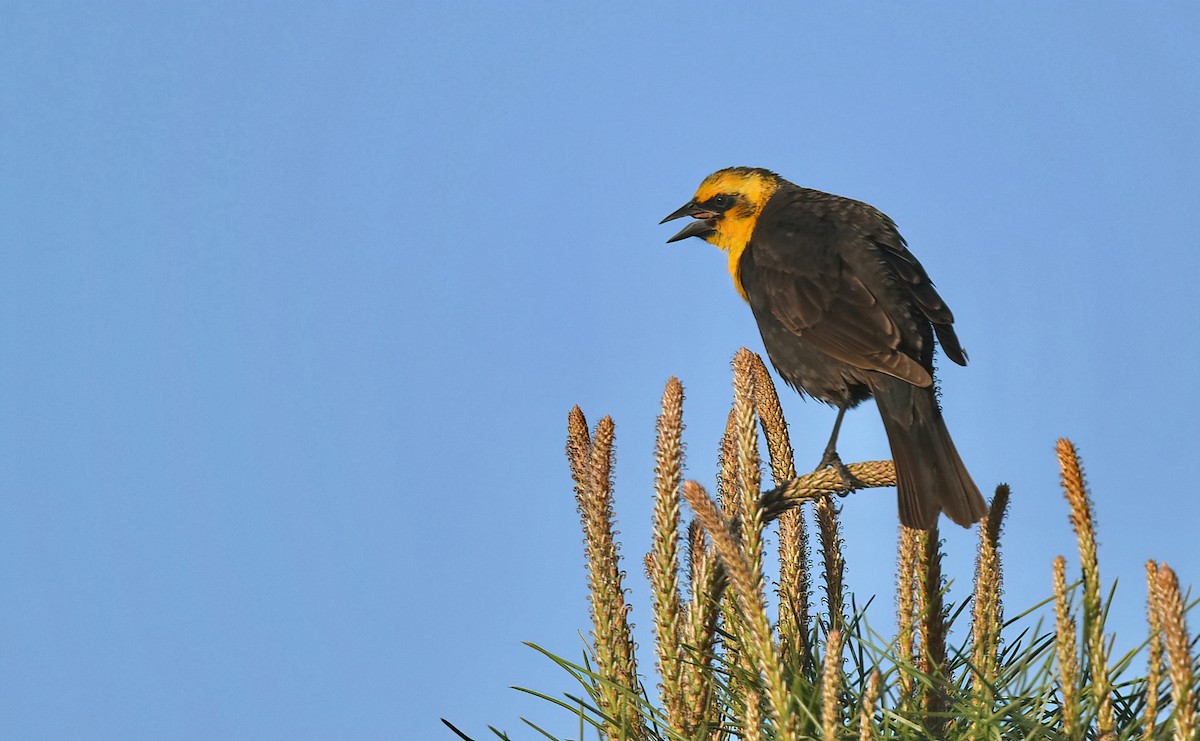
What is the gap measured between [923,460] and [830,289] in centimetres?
139

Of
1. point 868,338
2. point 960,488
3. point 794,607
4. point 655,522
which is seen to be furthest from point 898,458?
point 655,522

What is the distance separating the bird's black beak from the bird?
0.28 m

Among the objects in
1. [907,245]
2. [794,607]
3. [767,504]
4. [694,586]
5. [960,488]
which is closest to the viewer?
[694,586]

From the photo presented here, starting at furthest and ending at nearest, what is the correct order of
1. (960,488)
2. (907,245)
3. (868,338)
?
(907,245)
(868,338)
(960,488)

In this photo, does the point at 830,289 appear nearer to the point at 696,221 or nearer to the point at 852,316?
the point at 852,316

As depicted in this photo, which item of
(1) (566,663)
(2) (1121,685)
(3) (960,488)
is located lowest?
(2) (1121,685)

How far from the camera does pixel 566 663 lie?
9.05 ft

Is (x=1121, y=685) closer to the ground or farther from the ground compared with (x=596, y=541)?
Result: closer to the ground

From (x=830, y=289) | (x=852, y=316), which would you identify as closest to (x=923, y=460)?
(x=852, y=316)

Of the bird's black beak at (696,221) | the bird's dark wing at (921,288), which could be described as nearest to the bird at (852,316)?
the bird's dark wing at (921,288)

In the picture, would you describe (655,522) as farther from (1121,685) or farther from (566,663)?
(1121,685)

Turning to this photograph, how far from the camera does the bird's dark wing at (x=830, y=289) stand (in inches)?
200

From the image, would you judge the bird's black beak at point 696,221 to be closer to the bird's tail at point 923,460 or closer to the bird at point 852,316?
the bird at point 852,316

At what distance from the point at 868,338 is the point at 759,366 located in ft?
6.05
